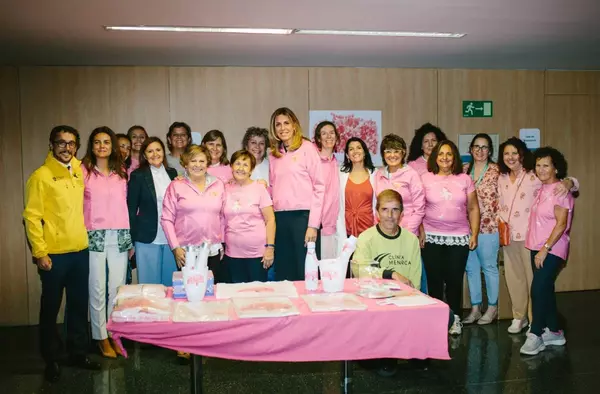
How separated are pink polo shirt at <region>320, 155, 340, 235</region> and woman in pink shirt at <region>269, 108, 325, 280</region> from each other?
1.49ft

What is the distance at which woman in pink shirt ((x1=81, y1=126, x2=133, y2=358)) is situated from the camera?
4141 millimetres

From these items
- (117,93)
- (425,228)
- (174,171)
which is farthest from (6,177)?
(425,228)

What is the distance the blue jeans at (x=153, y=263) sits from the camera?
14.5 ft

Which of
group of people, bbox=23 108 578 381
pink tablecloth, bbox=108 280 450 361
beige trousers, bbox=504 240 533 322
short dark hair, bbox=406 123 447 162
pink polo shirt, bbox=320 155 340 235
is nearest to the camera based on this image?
pink tablecloth, bbox=108 280 450 361

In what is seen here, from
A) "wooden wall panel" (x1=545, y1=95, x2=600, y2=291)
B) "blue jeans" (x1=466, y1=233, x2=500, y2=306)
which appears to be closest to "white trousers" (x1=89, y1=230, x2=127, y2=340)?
"blue jeans" (x1=466, y1=233, x2=500, y2=306)


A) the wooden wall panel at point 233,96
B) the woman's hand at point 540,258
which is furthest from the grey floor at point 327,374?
the wooden wall panel at point 233,96

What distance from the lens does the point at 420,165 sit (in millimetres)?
5250

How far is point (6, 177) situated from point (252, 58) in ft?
8.28

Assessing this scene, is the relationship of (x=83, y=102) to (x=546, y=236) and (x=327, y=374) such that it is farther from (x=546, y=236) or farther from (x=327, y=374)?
(x=546, y=236)

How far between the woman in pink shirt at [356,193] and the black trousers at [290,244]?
0.52 meters

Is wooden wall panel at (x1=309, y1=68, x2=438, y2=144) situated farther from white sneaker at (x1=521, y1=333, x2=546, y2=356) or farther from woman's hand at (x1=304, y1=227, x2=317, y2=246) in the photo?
white sneaker at (x1=521, y1=333, x2=546, y2=356)

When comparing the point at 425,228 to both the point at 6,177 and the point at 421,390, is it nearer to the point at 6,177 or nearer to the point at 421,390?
the point at 421,390

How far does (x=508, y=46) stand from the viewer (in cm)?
509

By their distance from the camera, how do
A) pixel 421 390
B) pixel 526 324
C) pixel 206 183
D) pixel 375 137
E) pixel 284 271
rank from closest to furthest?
1. pixel 421 390
2. pixel 206 183
3. pixel 284 271
4. pixel 526 324
5. pixel 375 137
